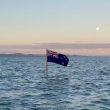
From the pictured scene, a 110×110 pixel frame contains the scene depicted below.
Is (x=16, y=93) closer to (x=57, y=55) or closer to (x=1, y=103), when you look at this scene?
(x=1, y=103)

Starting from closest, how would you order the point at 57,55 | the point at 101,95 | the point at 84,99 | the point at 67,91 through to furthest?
the point at 84,99 < the point at 101,95 < the point at 67,91 < the point at 57,55

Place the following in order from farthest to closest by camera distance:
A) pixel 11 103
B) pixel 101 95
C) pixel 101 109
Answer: pixel 101 95 < pixel 11 103 < pixel 101 109

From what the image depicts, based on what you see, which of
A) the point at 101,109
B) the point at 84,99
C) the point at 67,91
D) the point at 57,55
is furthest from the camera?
the point at 57,55

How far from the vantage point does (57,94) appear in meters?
38.2

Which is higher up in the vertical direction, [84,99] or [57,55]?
[57,55]

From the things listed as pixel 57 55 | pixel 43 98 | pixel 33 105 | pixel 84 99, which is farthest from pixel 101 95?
pixel 57 55

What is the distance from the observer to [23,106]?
1195 inches

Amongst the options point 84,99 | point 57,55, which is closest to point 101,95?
point 84,99

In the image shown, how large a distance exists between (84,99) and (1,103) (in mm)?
8340

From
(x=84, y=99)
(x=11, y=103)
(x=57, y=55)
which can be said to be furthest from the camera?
(x=57, y=55)

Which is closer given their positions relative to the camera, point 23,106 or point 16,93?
point 23,106

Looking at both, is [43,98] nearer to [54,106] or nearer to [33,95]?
[33,95]

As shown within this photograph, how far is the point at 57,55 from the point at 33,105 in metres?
17.6

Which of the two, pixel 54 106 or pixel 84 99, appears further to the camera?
pixel 84 99
